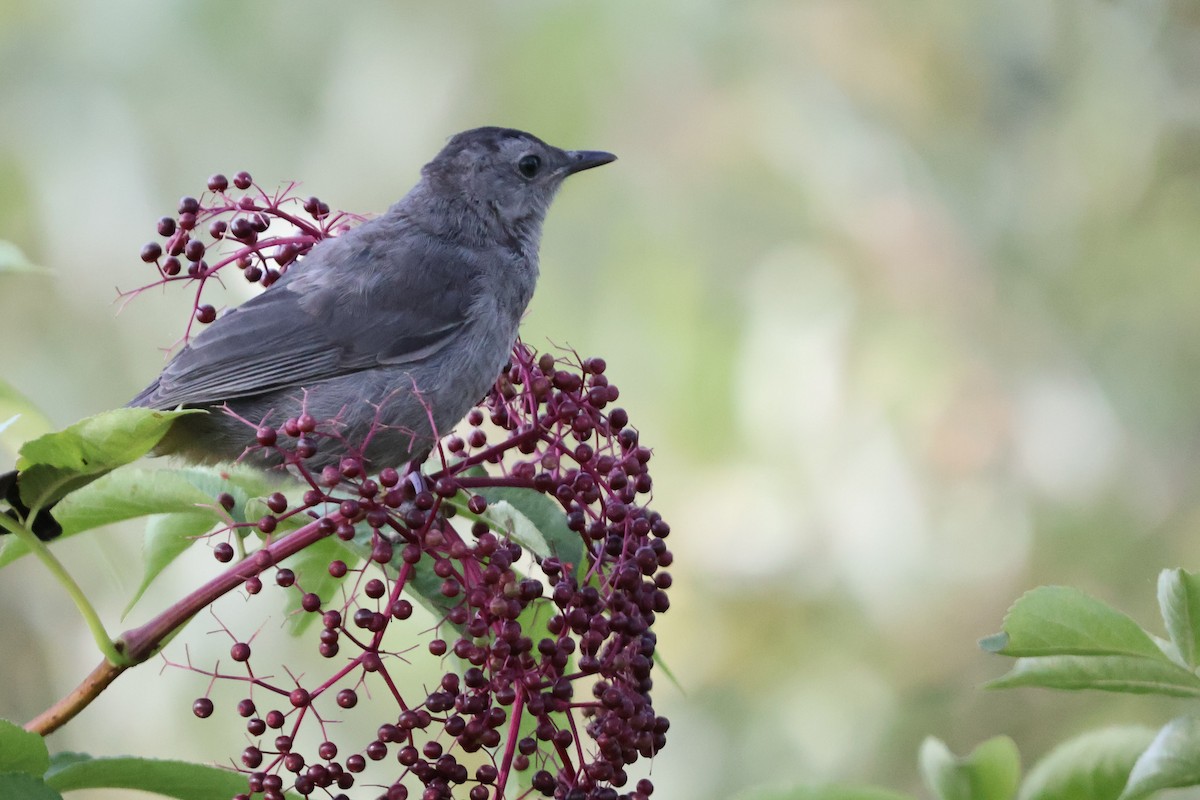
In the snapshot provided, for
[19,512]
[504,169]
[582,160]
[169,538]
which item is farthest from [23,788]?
[582,160]

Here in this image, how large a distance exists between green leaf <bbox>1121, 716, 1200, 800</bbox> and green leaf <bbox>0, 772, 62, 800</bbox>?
1400 millimetres

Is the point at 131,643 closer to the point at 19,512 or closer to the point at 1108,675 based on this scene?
the point at 19,512

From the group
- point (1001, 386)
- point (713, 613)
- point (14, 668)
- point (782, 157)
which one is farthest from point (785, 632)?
point (14, 668)

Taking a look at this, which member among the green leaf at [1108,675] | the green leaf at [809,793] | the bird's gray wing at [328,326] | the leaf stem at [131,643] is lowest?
Result: the green leaf at [809,793]

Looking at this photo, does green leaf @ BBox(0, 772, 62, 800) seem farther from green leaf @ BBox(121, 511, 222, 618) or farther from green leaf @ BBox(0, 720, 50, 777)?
green leaf @ BBox(121, 511, 222, 618)

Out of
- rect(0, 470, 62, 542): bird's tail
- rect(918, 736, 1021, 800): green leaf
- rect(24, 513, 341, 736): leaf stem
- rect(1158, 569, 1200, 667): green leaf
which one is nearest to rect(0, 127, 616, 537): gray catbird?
rect(0, 470, 62, 542): bird's tail

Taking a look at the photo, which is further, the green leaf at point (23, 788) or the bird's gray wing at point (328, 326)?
the bird's gray wing at point (328, 326)

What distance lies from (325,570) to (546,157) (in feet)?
6.48

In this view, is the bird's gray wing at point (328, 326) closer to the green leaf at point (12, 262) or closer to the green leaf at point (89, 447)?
the green leaf at point (12, 262)

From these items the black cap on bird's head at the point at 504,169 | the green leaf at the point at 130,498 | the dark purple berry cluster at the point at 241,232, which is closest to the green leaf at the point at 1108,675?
the green leaf at the point at 130,498

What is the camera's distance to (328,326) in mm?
3438

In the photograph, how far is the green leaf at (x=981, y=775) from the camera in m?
2.07

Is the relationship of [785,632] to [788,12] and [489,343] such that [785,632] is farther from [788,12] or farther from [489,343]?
[788,12]

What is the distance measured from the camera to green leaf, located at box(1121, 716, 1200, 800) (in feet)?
5.49
